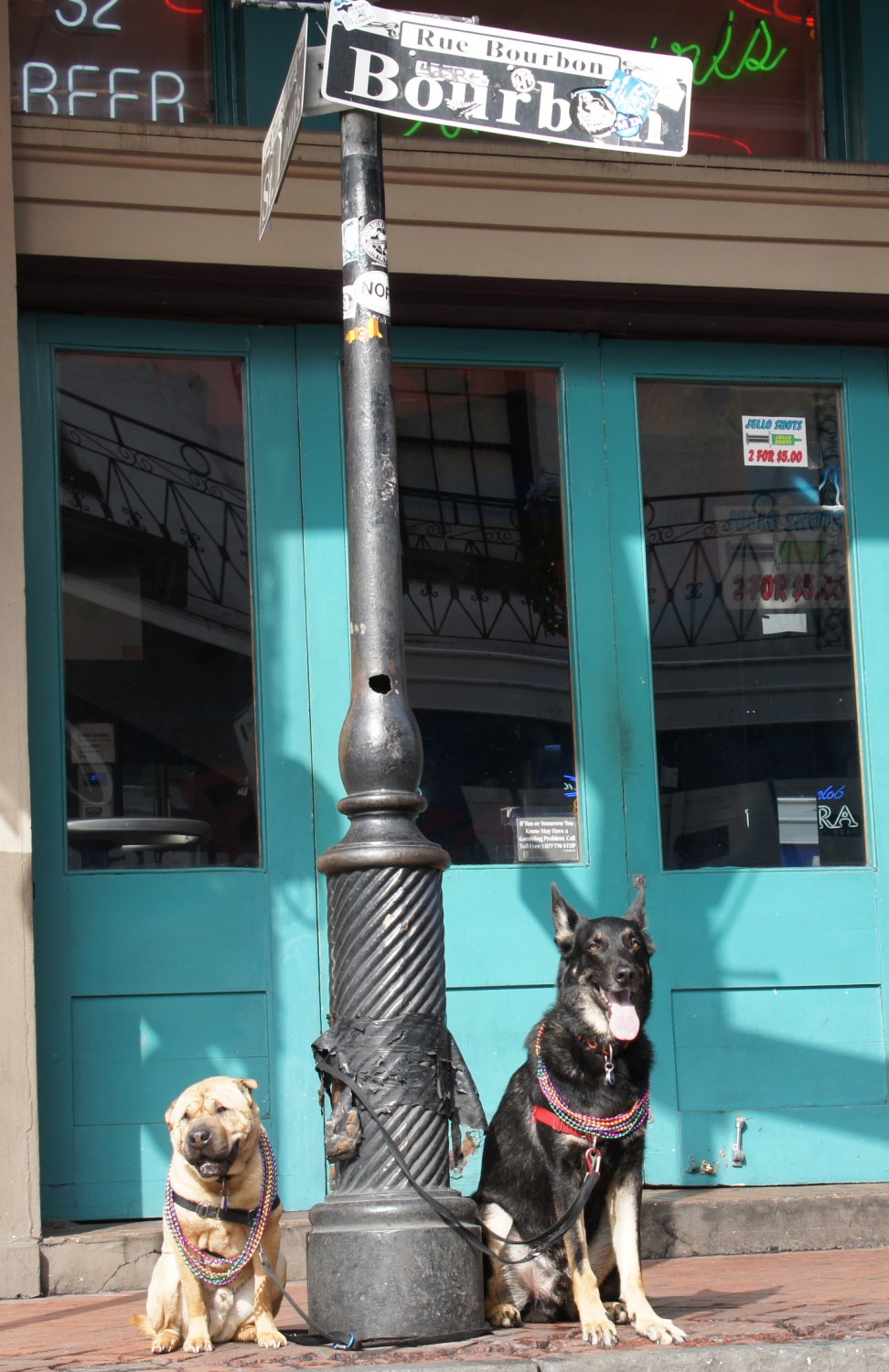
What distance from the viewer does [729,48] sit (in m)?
7.41

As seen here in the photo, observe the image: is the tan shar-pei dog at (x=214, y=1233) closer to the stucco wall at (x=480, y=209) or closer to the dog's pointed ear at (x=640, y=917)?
the dog's pointed ear at (x=640, y=917)

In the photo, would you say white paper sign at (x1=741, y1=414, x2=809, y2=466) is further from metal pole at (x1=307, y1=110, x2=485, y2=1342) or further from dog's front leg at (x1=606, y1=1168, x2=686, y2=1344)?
dog's front leg at (x1=606, y1=1168, x2=686, y2=1344)

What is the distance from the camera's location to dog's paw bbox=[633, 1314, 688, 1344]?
14.3 ft

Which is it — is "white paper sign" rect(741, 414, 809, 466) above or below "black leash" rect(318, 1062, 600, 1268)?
above

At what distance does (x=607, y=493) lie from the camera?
708 centimetres

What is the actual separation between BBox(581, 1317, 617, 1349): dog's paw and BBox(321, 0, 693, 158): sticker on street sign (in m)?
3.32

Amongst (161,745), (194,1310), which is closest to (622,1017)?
(194,1310)

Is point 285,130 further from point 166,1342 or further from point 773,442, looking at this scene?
point 166,1342

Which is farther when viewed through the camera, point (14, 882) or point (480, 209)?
point (480, 209)

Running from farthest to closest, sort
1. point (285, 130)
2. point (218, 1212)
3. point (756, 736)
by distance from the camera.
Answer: point (756, 736) < point (285, 130) < point (218, 1212)

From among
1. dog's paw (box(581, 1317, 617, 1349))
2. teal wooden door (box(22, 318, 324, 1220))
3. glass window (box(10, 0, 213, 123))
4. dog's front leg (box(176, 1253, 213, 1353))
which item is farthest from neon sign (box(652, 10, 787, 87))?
dog's front leg (box(176, 1253, 213, 1353))

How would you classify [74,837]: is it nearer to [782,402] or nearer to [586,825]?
[586,825]

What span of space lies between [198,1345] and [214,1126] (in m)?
0.59

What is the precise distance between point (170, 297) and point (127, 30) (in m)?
1.19
